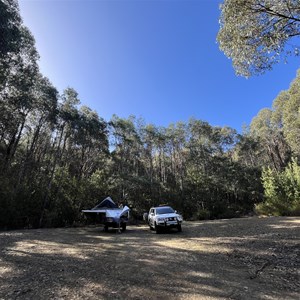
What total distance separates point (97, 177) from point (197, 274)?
1743 centimetres

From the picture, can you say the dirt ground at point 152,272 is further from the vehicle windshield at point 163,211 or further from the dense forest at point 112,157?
the dense forest at point 112,157

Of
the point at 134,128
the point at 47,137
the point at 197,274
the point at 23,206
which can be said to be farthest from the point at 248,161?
the point at 197,274

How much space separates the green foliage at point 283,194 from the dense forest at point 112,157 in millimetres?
88

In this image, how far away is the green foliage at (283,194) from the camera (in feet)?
64.7

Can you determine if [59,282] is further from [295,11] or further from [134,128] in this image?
[134,128]

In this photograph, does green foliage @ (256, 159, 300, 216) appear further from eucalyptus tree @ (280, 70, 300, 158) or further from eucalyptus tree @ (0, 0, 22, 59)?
eucalyptus tree @ (0, 0, 22, 59)

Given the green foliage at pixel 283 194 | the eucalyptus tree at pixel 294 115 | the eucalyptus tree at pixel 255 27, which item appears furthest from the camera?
the eucalyptus tree at pixel 294 115

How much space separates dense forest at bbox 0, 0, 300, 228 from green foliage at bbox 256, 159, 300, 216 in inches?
3.5

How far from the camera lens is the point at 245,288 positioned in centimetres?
409

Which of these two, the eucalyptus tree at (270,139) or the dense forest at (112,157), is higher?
the eucalyptus tree at (270,139)

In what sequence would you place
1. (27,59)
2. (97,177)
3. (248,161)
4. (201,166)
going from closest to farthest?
1. (27,59)
2. (97,177)
3. (201,166)
4. (248,161)

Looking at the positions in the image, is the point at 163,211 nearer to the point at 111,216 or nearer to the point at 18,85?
the point at 111,216

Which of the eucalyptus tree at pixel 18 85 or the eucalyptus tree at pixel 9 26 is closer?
the eucalyptus tree at pixel 9 26

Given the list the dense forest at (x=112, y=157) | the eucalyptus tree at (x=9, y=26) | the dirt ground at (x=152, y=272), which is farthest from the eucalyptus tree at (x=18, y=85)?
the dirt ground at (x=152, y=272)
